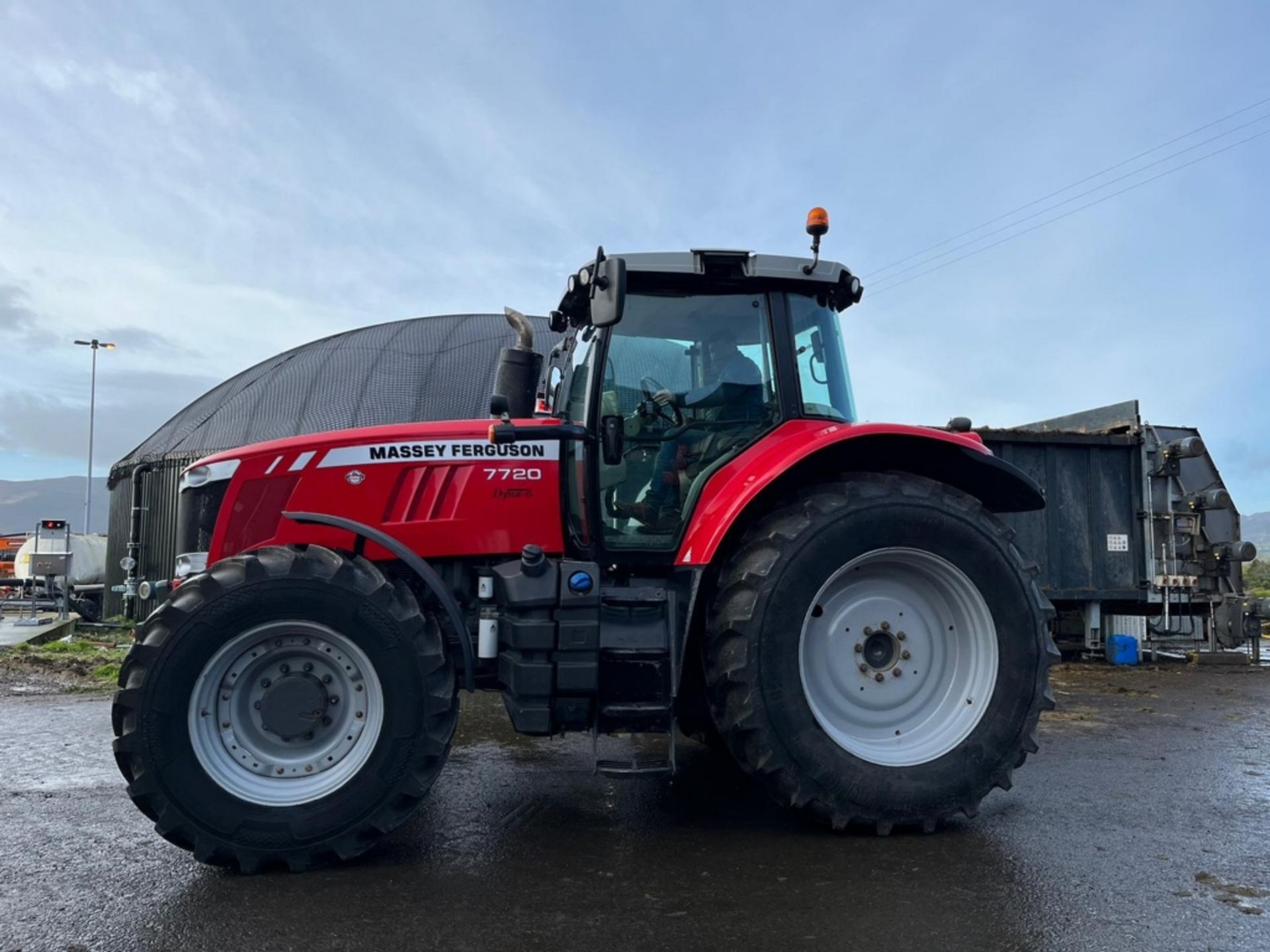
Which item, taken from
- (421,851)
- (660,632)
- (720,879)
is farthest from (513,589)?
(720,879)

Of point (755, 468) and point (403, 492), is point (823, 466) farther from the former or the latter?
point (403, 492)

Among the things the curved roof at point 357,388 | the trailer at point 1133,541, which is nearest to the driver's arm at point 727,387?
the trailer at point 1133,541

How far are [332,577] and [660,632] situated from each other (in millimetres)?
1289

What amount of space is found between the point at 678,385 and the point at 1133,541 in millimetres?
7867

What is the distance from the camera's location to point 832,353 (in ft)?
13.8

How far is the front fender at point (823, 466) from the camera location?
11.7ft

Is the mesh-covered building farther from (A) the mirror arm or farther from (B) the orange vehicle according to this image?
(A) the mirror arm

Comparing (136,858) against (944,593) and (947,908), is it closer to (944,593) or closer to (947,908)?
(947,908)

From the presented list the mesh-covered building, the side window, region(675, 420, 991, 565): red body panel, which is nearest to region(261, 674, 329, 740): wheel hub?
the side window

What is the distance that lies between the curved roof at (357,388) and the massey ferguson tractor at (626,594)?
558 inches

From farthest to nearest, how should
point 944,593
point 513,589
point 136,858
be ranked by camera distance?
point 944,593 → point 513,589 → point 136,858

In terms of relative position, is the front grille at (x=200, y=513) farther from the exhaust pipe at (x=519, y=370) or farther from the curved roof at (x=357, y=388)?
the curved roof at (x=357, y=388)

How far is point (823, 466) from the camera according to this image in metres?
3.76

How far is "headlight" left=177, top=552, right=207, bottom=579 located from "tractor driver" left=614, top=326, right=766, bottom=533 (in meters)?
1.81
